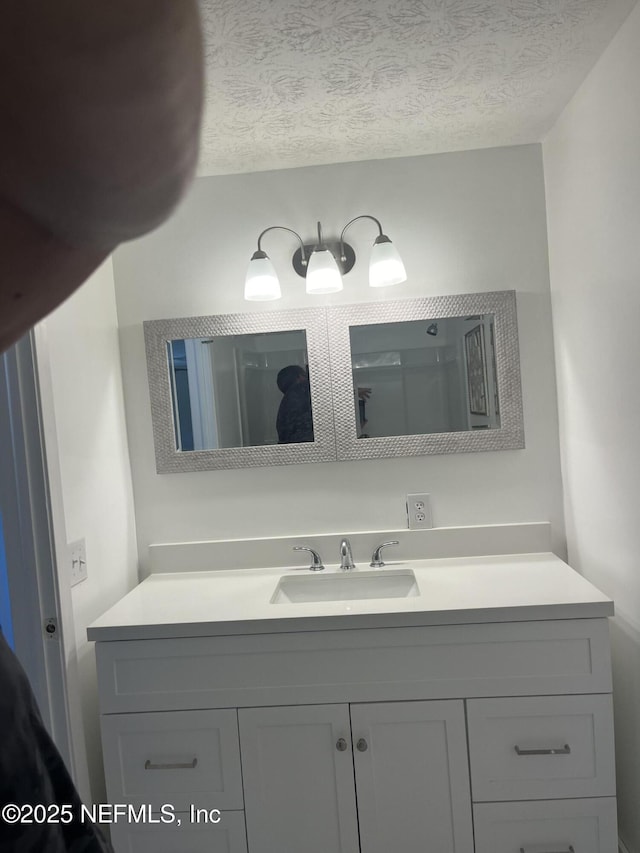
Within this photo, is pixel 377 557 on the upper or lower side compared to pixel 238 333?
lower

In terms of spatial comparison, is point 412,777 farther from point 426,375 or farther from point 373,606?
point 426,375

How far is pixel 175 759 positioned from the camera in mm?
1760

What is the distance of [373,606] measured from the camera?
1.77 metres

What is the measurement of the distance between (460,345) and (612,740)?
1235 millimetres

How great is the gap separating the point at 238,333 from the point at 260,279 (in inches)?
8.2

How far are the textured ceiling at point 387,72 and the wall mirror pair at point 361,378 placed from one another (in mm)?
520

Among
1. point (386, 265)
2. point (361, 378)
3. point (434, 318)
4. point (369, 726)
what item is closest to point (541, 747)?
point (369, 726)

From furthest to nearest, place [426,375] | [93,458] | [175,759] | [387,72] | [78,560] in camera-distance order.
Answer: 1. [426,375]
2. [93,458]
3. [78,560]
4. [175,759]
5. [387,72]

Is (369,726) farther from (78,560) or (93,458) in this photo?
(93,458)

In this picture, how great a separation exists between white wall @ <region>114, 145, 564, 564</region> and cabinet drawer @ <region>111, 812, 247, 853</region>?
2.88 feet

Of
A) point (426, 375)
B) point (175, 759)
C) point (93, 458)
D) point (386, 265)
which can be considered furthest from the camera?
point (426, 375)

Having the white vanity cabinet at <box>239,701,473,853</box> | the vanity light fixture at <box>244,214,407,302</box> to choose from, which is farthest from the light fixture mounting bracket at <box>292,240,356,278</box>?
the white vanity cabinet at <box>239,701,473,853</box>

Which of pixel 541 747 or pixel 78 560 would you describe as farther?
pixel 78 560

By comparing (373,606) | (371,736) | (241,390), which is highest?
(241,390)
